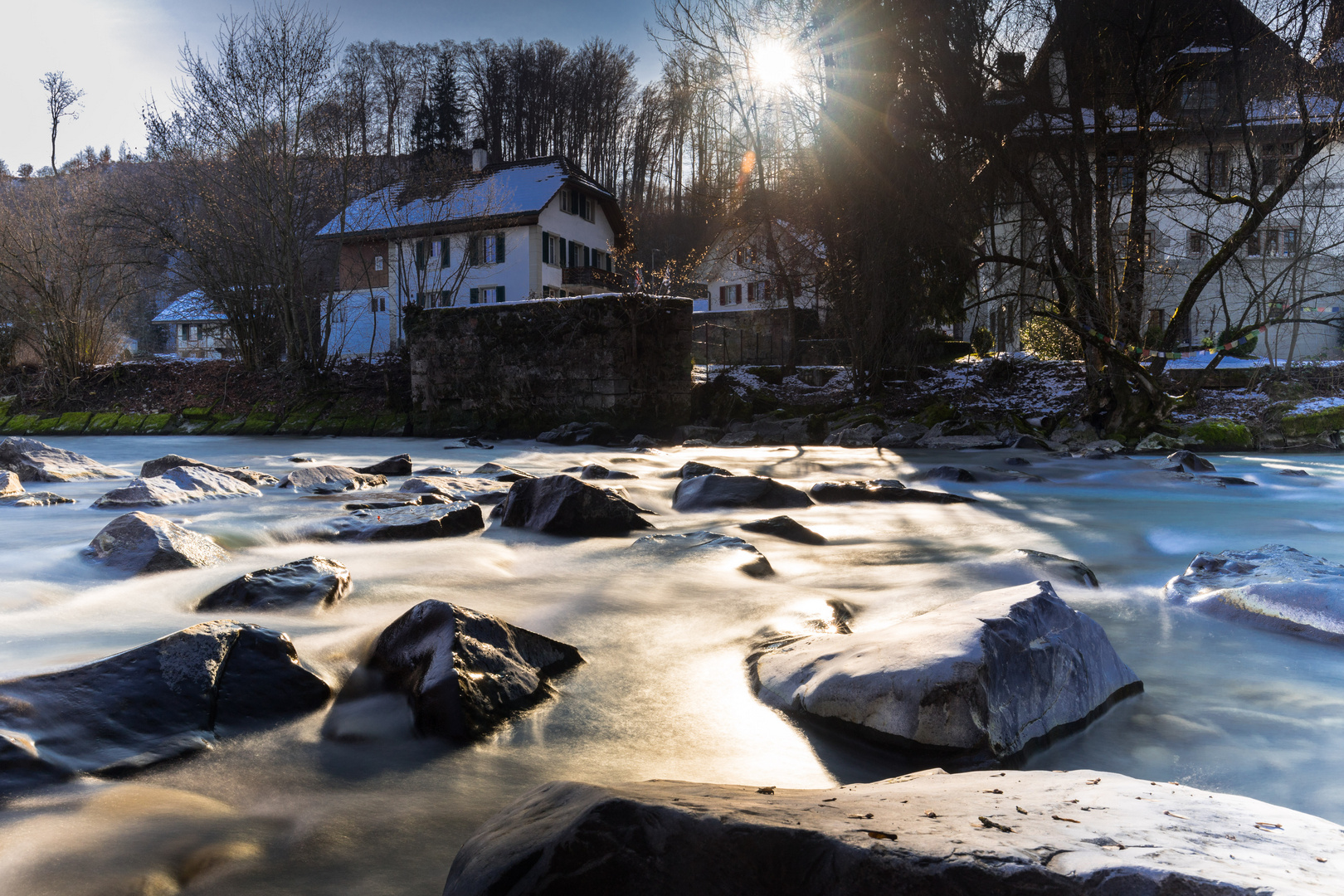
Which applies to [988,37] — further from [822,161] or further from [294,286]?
[294,286]

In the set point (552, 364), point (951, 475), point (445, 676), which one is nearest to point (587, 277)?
point (552, 364)

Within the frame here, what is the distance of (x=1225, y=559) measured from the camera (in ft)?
13.8

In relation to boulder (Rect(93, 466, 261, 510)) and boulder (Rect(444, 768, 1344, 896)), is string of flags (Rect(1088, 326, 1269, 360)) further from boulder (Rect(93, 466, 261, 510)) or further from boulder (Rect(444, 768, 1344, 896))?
boulder (Rect(444, 768, 1344, 896))

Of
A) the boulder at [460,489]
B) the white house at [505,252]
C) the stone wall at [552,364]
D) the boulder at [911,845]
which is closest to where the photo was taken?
the boulder at [911,845]

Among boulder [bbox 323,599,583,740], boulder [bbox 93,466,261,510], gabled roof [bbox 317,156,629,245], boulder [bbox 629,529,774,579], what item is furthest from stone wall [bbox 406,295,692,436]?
boulder [bbox 323,599,583,740]

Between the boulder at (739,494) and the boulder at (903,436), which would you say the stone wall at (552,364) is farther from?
the boulder at (739,494)

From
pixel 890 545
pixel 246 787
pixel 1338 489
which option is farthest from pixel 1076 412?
pixel 246 787

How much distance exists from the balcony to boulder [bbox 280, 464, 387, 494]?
27850mm

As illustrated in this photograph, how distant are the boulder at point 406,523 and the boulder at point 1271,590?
3954 millimetres

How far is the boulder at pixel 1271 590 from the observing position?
337 centimetres

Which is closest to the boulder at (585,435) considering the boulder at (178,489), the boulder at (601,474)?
the boulder at (601,474)

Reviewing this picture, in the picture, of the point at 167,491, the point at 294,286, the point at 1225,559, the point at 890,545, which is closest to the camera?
the point at 1225,559

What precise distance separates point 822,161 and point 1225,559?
13018 millimetres

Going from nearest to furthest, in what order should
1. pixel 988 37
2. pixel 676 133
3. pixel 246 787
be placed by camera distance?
pixel 246 787 → pixel 988 37 → pixel 676 133
